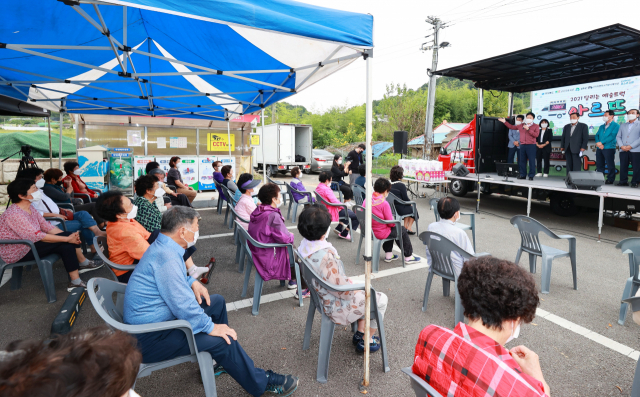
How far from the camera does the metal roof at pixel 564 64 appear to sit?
6496 mm

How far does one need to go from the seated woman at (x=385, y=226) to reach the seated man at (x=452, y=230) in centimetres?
104

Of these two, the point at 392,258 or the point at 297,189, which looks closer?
the point at 392,258

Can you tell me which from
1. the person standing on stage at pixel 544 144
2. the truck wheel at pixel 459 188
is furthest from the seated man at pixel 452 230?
→ the truck wheel at pixel 459 188

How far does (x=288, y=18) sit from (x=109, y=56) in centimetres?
376

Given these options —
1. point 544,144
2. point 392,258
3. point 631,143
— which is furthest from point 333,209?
point 631,143

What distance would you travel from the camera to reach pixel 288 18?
226 centimetres

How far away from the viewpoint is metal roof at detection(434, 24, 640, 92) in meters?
6.50

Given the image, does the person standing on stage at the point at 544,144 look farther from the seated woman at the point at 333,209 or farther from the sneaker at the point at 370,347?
the sneaker at the point at 370,347

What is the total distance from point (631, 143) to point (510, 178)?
7.88ft

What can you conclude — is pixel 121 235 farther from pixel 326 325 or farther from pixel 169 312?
pixel 326 325

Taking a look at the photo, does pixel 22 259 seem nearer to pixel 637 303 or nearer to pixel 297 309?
pixel 297 309

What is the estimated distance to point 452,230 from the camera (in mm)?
3176

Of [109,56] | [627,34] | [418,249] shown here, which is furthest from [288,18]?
[627,34]

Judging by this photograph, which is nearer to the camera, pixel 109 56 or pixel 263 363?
pixel 263 363
